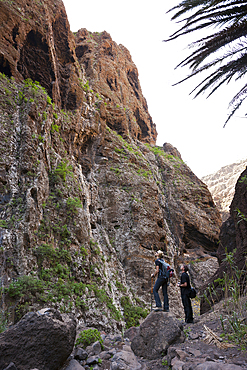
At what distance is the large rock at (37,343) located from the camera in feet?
12.3

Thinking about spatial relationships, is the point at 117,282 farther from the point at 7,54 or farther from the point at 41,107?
the point at 7,54

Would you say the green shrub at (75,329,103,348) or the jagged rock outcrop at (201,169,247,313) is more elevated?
the jagged rock outcrop at (201,169,247,313)

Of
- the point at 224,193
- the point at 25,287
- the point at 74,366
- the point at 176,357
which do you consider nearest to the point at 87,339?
the point at 74,366

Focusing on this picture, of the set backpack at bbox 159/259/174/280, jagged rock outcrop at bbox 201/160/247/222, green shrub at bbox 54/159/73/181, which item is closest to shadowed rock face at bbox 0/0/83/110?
green shrub at bbox 54/159/73/181

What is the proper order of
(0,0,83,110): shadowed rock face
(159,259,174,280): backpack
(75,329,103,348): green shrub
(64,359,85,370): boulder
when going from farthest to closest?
(0,0,83,110): shadowed rock face → (159,259,174,280): backpack → (75,329,103,348): green shrub → (64,359,85,370): boulder

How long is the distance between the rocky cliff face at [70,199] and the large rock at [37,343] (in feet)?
10.0

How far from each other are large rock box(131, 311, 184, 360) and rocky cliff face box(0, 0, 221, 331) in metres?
3.82

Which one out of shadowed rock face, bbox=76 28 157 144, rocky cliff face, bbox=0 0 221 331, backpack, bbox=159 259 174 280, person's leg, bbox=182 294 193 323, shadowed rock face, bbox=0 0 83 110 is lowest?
person's leg, bbox=182 294 193 323

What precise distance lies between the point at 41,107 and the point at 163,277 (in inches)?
414

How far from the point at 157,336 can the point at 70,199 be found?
814 centimetres

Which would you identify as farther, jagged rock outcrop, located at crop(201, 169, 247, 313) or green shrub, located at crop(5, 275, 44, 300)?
green shrub, located at crop(5, 275, 44, 300)

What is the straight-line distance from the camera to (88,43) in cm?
3253

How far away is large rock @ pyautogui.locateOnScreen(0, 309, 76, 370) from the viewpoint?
12.3 feet

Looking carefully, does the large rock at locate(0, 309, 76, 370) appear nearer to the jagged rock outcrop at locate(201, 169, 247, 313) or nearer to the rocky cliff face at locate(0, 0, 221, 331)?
the rocky cliff face at locate(0, 0, 221, 331)
